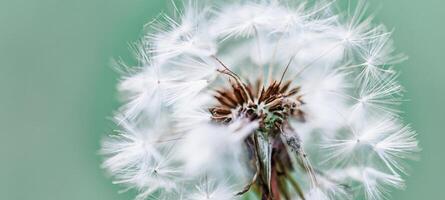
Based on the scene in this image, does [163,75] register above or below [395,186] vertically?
above

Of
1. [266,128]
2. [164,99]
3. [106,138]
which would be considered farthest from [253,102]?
[106,138]

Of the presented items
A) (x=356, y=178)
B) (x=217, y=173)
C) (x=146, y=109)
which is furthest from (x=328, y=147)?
(x=146, y=109)

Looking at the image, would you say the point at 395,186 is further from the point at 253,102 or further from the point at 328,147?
the point at 253,102

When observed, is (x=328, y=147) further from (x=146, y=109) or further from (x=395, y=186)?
(x=146, y=109)

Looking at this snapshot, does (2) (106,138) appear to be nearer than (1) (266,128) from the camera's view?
No

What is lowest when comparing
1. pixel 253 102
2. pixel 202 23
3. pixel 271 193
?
pixel 271 193

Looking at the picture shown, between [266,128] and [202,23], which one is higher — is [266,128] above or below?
below
